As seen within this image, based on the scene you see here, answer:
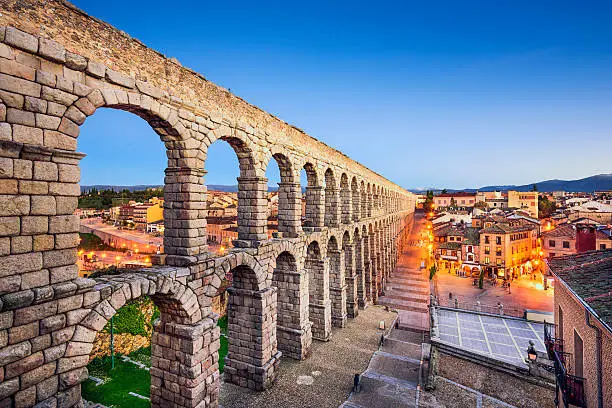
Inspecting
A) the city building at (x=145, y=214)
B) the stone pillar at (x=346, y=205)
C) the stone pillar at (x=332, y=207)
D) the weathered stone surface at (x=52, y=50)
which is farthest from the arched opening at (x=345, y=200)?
the city building at (x=145, y=214)

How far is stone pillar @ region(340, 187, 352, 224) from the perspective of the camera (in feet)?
79.1

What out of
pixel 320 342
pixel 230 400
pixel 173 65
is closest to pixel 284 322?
pixel 320 342

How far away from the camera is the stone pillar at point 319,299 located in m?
19.2

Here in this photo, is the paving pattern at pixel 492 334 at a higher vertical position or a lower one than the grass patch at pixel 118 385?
higher

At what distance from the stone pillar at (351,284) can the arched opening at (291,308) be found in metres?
7.77

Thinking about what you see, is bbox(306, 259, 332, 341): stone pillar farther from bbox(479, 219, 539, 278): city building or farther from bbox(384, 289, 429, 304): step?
bbox(479, 219, 539, 278): city building

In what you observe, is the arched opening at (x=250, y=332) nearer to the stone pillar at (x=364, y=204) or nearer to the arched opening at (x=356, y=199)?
the arched opening at (x=356, y=199)

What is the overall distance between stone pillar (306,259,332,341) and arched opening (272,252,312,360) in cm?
217

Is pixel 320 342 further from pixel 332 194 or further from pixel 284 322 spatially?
pixel 332 194

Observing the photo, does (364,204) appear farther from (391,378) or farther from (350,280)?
(391,378)

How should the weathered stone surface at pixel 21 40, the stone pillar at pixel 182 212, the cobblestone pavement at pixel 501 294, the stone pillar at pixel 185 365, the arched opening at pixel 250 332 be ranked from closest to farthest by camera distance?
the weathered stone surface at pixel 21 40 < the stone pillar at pixel 182 212 < the stone pillar at pixel 185 365 < the arched opening at pixel 250 332 < the cobblestone pavement at pixel 501 294

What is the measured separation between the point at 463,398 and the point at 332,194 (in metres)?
13.3

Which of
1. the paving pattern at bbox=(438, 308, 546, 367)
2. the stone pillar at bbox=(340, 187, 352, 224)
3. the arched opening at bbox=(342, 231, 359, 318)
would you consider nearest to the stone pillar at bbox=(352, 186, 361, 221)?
the stone pillar at bbox=(340, 187, 352, 224)

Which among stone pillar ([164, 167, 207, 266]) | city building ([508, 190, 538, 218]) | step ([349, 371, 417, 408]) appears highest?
city building ([508, 190, 538, 218])
